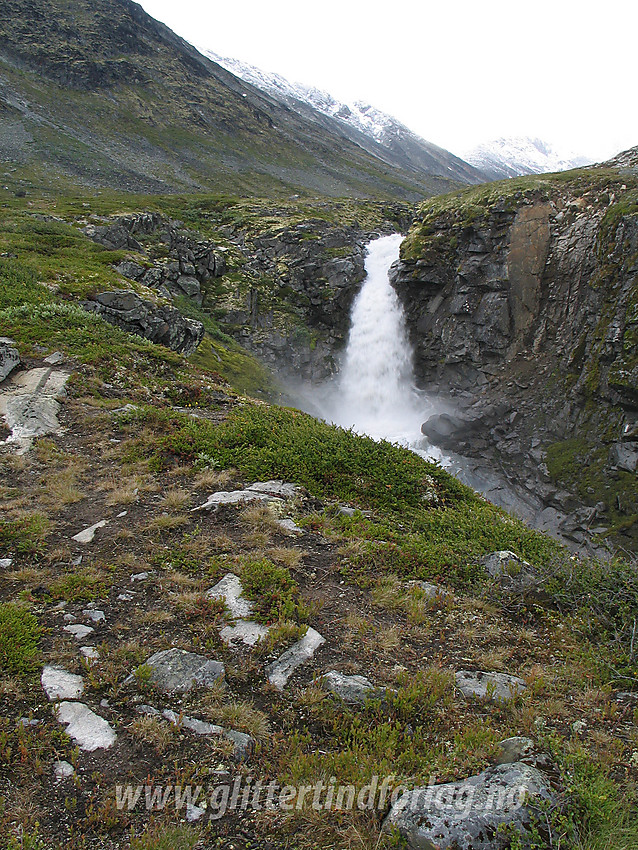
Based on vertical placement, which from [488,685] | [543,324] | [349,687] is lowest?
A: [349,687]

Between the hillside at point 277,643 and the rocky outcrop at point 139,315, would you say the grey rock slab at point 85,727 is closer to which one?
the hillside at point 277,643

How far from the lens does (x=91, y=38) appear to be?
349 feet

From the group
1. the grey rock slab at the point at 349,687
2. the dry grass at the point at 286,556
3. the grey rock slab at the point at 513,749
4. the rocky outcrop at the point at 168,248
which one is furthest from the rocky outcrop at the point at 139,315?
the grey rock slab at the point at 513,749

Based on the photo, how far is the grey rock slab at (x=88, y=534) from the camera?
21.1 feet

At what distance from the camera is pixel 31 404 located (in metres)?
10.4

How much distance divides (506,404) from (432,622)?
2902 cm

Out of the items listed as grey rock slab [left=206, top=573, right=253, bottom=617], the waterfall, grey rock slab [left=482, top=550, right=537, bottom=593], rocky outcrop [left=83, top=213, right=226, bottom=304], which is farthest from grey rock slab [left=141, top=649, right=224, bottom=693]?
the waterfall

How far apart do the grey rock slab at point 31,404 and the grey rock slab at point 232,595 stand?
581cm

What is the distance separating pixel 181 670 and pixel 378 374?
35.3 metres

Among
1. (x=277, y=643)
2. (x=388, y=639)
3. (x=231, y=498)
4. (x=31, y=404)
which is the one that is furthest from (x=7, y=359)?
(x=388, y=639)

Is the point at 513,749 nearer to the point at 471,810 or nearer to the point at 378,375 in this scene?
the point at 471,810

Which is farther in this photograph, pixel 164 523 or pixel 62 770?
pixel 164 523

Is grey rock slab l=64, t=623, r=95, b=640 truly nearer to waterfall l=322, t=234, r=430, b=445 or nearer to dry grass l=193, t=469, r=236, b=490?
dry grass l=193, t=469, r=236, b=490

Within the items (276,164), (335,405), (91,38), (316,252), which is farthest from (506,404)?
(91,38)
